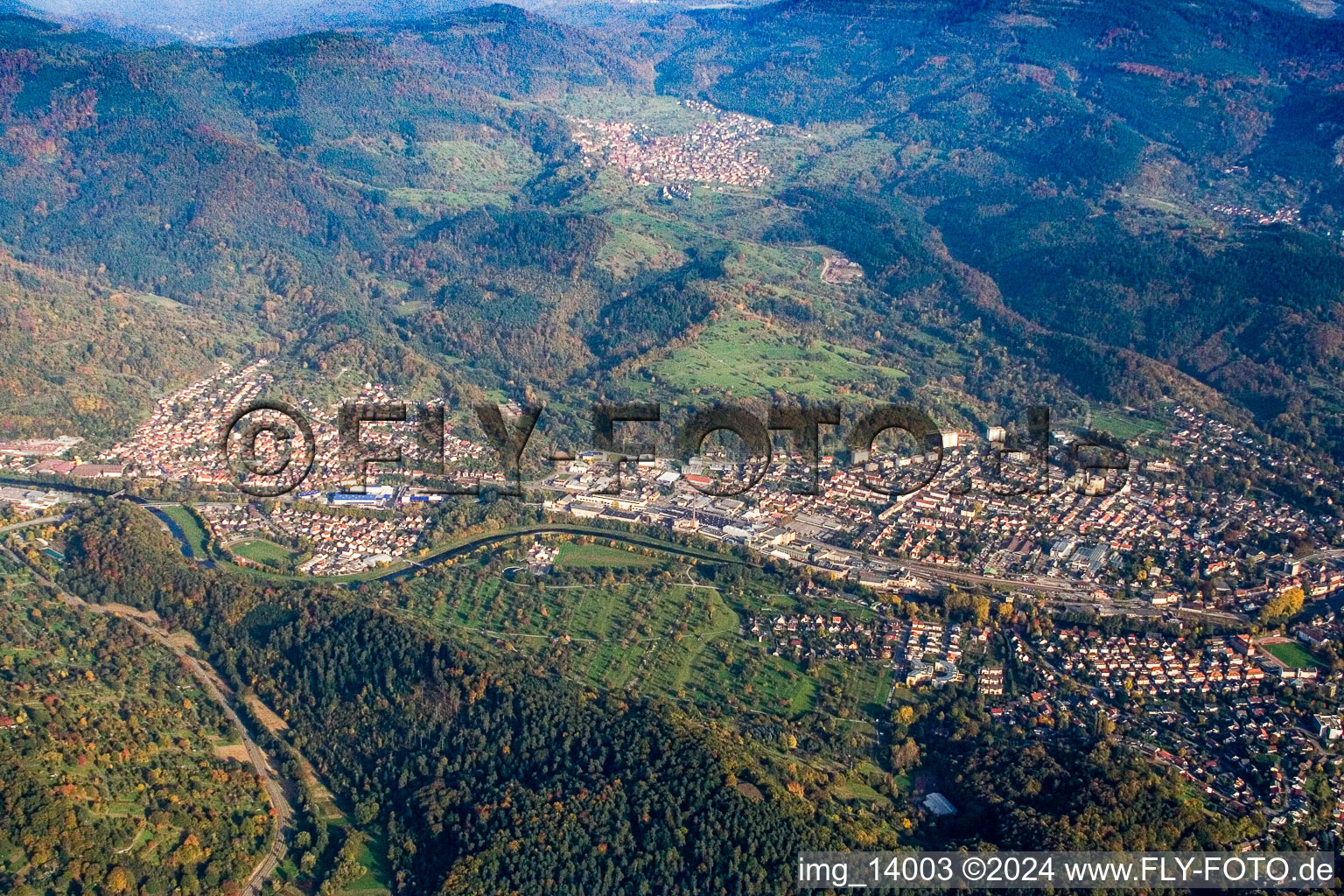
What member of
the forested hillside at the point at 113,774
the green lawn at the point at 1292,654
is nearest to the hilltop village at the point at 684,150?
the green lawn at the point at 1292,654

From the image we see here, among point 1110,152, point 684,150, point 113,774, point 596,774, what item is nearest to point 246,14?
point 684,150

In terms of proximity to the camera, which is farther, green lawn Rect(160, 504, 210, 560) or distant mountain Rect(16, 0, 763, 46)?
distant mountain Rect(16, 0, 763, 46)

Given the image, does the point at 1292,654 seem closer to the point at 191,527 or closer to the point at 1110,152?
the point at 191,527

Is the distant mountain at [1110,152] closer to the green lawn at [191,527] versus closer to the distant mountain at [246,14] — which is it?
the green lawn at [191,527]

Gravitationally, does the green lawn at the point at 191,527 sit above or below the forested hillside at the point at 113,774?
above

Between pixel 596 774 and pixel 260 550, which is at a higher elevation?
pixel 260 550

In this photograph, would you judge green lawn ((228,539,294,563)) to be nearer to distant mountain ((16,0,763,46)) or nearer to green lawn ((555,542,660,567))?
green lawn ((555,542,660,567))

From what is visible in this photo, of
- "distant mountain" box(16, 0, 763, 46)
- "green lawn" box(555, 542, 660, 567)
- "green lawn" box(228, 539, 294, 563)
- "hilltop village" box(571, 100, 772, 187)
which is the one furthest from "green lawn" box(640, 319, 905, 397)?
"distant mountain" box(16, 0, 763, 46)

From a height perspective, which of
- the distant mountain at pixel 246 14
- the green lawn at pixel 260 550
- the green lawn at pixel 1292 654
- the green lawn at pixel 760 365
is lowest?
the green lawn at pixel 260 550

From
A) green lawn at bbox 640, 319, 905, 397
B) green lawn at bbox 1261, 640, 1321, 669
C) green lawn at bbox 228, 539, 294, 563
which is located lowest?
green lawn at bbox 228, 539, 294, 563
